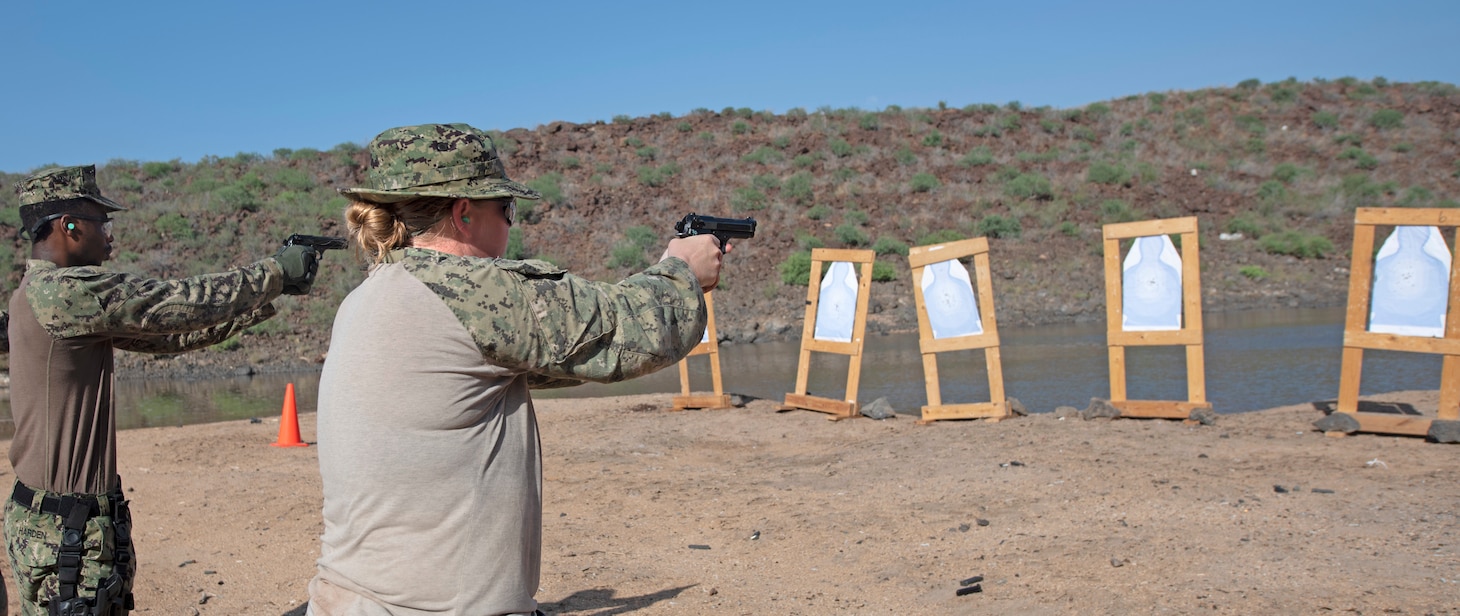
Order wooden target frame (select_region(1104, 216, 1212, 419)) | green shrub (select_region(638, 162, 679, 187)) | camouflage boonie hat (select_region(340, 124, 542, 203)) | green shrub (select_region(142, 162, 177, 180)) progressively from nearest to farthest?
camouflage boonie hat (select_region(340, 124, 542, 203)), wooden target frame (select_region(1104, 216, 1212, 419)), green shrub (select_region(638, 162, 679, 187)), green shrub (select_region(142, 162, 177, 180))

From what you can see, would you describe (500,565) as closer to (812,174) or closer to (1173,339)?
(1173,339)

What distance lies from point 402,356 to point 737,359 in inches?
567

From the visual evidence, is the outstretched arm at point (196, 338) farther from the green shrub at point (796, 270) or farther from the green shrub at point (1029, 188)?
the green shrub at point (1029, 188)

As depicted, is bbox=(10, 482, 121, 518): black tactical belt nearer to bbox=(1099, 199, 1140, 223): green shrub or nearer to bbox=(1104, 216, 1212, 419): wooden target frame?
bbox=(1104, 216, 1212, 419): wooden target frame

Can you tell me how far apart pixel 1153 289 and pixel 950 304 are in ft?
5.69

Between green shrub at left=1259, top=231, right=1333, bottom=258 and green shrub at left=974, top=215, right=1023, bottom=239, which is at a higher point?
green shrub at left=974, top=215, right=1023, bottom=239

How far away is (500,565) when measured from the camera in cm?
205

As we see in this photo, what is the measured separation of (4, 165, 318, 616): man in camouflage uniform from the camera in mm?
3371

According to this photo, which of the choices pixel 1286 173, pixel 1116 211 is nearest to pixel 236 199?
pixel 1116 211

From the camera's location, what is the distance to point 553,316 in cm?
194

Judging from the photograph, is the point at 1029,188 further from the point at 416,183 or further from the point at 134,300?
the point at 416,183

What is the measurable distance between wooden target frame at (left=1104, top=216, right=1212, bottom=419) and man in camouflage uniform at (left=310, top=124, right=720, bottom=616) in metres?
7.46

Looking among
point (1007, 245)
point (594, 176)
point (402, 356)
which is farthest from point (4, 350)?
point (594, 176)

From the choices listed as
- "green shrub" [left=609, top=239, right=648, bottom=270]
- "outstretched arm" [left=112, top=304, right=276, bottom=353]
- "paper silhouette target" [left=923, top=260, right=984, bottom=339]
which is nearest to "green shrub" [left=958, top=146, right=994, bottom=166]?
"green shrub" [left=609, top=239, right=648, bottom=270]
